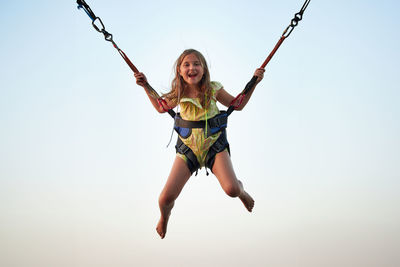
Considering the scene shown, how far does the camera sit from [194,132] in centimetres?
418

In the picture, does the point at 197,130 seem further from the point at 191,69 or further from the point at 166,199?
→ the point at 166,199

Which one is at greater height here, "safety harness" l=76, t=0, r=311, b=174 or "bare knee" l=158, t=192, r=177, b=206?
"safety harness" l=76, t=0, r=311, b=174

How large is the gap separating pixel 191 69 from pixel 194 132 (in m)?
0.67

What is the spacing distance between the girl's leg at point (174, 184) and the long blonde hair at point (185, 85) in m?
0.67

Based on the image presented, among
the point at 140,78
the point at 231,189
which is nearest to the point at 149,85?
the point at 140,78

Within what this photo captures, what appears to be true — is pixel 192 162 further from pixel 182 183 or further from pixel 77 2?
pixel 77 2

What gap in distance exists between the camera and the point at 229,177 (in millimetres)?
3990

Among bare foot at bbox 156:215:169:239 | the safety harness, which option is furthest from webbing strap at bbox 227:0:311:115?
bare foot at bbox 156:215:169:239

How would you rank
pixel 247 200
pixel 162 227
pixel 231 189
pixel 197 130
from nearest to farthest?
pixel 231 189
pixel 197 130
pixel 162 227
pixel 247 200

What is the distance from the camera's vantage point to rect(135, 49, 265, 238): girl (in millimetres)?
4066

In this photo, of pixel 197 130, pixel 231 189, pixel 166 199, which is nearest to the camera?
pixel 231 189

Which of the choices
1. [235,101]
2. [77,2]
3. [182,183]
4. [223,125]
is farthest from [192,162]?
[77,2]

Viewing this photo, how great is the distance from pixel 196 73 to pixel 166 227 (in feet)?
5.88

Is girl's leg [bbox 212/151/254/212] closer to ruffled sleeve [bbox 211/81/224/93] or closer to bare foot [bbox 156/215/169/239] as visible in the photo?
ruffled sleeve [bbox 211/81/224/93]
